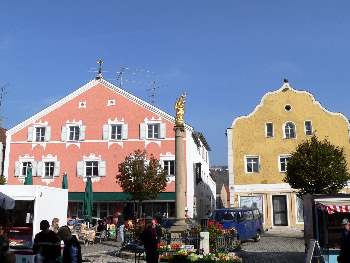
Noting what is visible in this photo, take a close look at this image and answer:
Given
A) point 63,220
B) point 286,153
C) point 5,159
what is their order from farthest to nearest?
point 5,159 < point 286,153 < point 63,220

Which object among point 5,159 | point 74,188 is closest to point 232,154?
point 74,188

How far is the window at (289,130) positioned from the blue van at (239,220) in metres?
11.5

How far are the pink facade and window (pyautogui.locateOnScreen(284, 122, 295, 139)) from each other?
879cm

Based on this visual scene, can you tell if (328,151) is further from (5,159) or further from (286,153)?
(5,159)

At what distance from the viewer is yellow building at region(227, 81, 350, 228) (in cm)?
3562

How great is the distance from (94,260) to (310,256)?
8.45 m

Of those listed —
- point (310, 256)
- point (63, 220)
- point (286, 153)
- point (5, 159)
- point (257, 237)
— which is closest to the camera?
point (310, 256)

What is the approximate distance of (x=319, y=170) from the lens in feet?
92.7

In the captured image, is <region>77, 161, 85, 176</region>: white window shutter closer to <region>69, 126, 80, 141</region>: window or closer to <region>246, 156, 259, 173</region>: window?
<region>69, 126, 80, 141</region>: window

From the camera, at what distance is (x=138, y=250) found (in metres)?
17.4

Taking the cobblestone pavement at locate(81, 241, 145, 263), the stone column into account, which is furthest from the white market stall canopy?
the stone column

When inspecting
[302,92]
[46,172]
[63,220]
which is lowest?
[63,220]

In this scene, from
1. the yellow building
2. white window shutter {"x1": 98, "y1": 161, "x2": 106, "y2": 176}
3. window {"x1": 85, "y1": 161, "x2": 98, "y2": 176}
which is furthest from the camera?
window {"x1": 85, "y1": 161, "x2": 98, "y2": 176}

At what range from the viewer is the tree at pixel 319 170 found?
28234 millimetres
